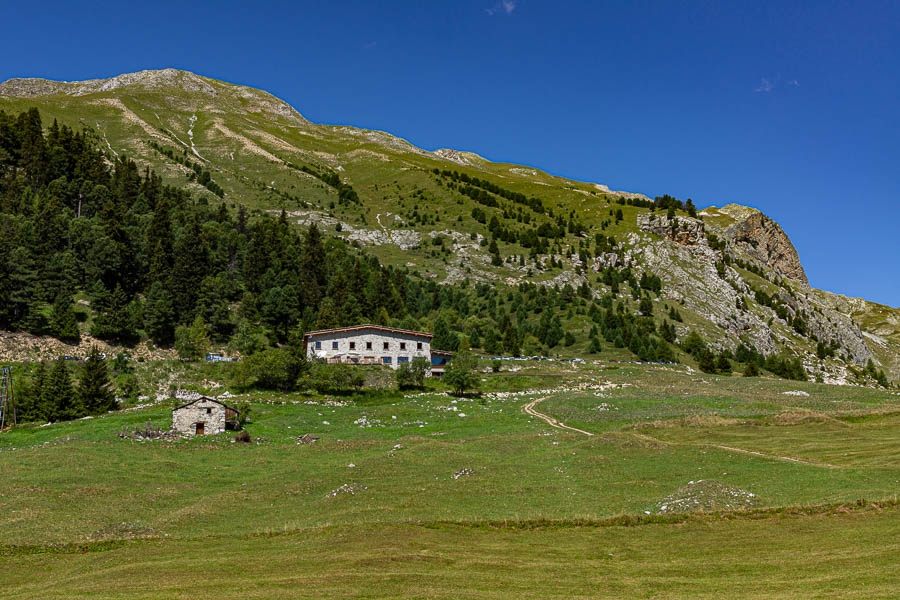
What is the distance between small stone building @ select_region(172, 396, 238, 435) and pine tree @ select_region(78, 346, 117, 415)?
1766 centimetres

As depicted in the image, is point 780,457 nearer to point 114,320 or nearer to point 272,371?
point 272,371

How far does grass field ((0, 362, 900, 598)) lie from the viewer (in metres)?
18.6

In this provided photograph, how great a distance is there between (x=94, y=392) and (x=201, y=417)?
20.4 meters

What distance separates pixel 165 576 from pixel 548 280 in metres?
165

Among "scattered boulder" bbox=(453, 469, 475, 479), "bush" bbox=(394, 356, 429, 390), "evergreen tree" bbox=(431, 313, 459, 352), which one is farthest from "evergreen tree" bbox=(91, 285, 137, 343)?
"scattered boulder" bbox=(453, 469, 475, 479)

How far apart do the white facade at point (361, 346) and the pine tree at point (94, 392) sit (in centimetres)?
3503

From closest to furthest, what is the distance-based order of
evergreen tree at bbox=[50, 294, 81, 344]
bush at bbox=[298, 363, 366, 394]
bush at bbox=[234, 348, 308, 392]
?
1. bush at bbox=[234, 348, 308, 392]
2. bush at bbox=[298, 363, 366, 394]
3. evergreen tree at bbox=[50, 294, 81, 344]

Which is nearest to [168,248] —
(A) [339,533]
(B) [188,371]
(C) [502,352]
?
(B) [188,371]

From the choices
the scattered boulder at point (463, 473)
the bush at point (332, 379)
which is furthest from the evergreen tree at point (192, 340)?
the scattered boulder at point (463, 473)

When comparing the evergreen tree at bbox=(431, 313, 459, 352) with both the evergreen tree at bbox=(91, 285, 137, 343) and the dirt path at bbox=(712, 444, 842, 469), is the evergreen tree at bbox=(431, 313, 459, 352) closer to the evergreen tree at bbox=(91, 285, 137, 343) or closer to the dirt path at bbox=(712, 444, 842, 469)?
the evergreen tree at bbox=(91, 285, 137, 343)

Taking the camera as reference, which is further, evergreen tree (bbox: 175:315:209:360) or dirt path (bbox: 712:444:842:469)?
evergreen tree (bbox: 175:315:209:360)

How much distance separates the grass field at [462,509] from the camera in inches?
731

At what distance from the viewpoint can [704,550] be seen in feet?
70.2

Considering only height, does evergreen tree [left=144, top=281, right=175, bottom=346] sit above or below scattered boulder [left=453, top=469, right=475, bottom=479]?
→ above
